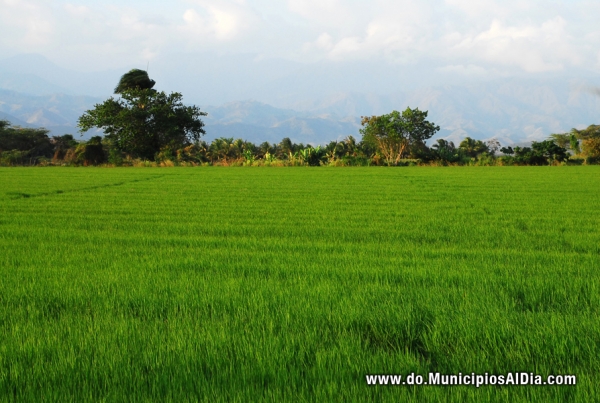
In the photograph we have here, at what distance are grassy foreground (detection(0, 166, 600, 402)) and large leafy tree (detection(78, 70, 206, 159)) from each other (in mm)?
31139

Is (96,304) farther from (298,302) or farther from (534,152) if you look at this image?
(534,152)

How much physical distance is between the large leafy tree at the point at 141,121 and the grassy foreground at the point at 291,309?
102ft

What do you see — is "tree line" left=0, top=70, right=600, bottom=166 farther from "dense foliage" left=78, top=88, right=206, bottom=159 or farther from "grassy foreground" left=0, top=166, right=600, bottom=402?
"grassy foreground" left=0, top=166, right=600, bottom=402

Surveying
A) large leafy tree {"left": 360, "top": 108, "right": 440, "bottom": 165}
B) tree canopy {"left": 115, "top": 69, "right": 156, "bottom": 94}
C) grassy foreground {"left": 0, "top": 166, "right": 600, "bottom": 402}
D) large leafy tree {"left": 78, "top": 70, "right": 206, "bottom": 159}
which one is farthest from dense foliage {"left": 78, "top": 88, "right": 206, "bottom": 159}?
grassy foreground {"left": 0, "top": 166, "right": 600, "bottom": 402}

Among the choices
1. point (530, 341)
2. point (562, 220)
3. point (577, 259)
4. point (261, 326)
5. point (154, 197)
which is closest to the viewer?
point (530, 341)

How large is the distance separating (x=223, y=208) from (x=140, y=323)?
269 inches

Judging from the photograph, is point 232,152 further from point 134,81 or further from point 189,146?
point 134,81

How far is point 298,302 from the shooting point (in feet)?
11.0

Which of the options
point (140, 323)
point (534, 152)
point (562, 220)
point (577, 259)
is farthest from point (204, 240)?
point (534, 152)

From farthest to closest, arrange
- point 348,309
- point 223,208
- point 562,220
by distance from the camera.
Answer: point 223,208 < point 562,220 < point 348,309

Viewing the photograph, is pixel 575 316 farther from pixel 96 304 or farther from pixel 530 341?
pixel 96 304

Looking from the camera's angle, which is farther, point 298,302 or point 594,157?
point 594,157

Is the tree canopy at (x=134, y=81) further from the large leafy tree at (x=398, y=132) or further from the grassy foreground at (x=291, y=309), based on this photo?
the grassy foreground at (x=291, y=309)

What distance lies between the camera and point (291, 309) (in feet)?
10.5
